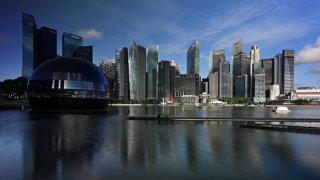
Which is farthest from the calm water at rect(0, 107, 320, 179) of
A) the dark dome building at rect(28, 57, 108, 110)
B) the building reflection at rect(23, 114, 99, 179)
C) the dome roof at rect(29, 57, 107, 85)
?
the dome roof at rect(29, 57, 107, 85)

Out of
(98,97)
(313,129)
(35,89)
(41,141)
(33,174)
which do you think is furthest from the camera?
(98,97)

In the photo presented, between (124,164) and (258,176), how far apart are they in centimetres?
818

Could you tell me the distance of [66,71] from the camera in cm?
9825

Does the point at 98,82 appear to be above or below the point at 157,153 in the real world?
above

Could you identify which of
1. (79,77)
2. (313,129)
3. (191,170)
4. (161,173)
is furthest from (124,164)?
(79,77)

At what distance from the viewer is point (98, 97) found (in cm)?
10769

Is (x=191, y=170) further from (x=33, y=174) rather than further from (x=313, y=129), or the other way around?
(x=313, y=129)

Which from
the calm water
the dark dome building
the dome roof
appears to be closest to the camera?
the calm water

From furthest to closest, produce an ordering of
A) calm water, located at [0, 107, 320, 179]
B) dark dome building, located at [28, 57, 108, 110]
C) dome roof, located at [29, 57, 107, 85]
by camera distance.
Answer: dome roof, located at [29, 57, 107, 85] < dark dome building, located at [28, 57, 108, 110] < calm water, located at [0, 107, 320, 179]

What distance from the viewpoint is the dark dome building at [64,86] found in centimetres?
9420

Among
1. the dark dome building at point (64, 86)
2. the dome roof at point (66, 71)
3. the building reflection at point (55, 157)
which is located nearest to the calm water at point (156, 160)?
the building reflection at point (55, 157)

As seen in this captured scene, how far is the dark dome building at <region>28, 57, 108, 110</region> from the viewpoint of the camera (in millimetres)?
94200

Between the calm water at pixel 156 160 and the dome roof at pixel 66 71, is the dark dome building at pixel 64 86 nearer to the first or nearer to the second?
the dome roof at pixel 66 71

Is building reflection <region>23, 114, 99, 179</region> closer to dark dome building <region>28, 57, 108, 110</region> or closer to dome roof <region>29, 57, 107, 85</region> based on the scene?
dark dome building <region>28, 57, 108, 110</region>
